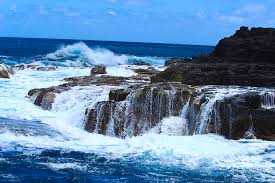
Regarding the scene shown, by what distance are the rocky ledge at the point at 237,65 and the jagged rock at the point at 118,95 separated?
3293mm

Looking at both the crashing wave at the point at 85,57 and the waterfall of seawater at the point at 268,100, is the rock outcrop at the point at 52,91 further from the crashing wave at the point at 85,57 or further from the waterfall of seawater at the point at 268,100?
the crashing wave at the point at 85,57

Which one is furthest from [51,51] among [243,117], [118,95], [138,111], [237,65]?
[243,117]

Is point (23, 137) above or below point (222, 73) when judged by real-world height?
below

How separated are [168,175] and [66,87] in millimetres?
12643

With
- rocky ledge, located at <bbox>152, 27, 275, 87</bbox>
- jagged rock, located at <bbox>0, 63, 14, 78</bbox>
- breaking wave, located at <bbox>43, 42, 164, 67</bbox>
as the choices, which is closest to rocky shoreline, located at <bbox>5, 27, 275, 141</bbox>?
rocky ledge, located at <bbox>152, 27, 275, 87</bbox>

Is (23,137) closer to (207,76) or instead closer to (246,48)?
(207,76)

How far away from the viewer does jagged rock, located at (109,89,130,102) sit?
66.7ft

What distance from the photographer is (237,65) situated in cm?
2327

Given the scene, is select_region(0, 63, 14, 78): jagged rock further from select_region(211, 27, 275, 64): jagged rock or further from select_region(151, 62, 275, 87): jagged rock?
select_region(151, 62, 275, 87): jagged rock

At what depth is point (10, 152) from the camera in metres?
15.4

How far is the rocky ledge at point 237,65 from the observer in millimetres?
22234

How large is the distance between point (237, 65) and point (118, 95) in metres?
5.98

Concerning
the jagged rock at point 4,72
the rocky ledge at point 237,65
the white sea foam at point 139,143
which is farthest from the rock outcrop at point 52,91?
the jagged rock at point 4,72

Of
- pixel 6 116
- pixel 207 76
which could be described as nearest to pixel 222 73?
pixel 207 76
